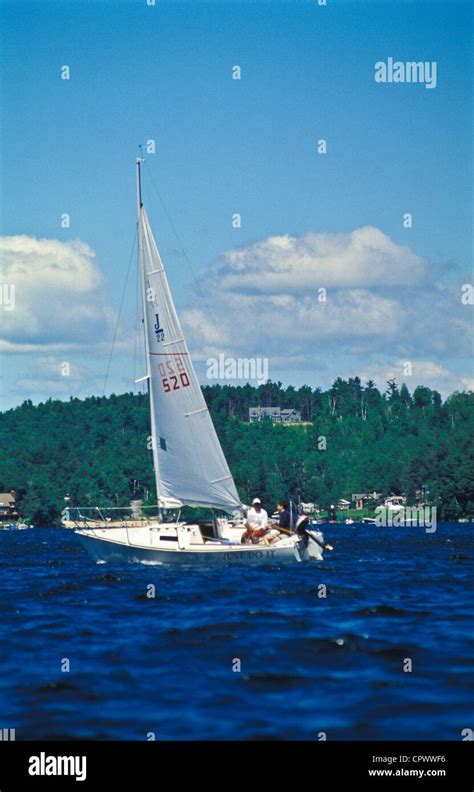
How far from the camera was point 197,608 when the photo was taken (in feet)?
96.5

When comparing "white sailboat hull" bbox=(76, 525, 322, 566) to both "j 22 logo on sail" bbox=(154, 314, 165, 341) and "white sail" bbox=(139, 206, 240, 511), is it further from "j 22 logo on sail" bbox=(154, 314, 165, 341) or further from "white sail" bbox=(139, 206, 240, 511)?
"j 22 logo on sail" bbox=(154, 314, 165, 341)

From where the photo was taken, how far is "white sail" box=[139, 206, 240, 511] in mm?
45219

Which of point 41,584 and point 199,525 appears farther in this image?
point 199,525

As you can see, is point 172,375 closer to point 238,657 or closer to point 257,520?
point 257,520

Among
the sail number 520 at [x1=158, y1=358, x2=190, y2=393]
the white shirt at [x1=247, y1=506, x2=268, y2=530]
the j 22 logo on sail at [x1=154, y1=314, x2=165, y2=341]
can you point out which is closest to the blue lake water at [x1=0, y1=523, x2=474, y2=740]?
the white shirt at [x1=247, y1=506, x2=268, y2=530]

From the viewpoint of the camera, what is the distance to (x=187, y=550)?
41.4 meters

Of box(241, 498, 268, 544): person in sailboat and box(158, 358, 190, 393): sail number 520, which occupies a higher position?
box(158, 358, 190, 393): sail number 520

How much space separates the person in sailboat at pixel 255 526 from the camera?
4281cm

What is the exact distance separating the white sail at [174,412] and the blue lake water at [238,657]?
316 inches
